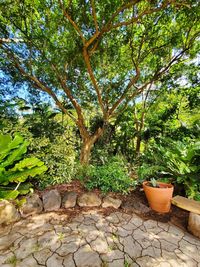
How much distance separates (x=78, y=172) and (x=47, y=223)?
4.44 ft

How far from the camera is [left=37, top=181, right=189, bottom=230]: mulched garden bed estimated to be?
310 cm

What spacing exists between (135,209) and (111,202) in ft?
1.45

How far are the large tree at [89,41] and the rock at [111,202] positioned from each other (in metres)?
1.33

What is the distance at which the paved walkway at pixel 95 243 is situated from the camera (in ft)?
6.79

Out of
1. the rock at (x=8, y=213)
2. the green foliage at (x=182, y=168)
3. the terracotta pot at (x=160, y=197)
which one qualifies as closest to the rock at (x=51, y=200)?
the rock at (x=8, y=213)

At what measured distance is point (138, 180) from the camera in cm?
396

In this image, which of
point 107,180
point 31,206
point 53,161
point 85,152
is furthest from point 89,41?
point 31,206

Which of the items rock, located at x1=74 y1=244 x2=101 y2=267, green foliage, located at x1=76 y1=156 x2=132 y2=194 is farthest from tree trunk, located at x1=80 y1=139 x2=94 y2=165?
rock, located at x1=74 y1=244 x2=101 y2=267

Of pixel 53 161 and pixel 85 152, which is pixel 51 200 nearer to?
pixel 53 161

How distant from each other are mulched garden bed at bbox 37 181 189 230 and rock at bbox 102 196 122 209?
7cm

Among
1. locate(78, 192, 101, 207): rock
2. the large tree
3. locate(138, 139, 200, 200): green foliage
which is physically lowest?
locate(78, 192, 101, 207): rock

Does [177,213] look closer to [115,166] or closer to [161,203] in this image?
[161,203]

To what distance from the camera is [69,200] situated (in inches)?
127

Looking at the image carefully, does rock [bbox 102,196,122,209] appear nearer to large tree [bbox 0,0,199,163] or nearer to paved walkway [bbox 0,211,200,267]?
paved walkway [bbox 0,211,200,267]
